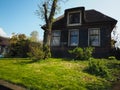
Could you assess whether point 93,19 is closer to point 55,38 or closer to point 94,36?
point 94,36

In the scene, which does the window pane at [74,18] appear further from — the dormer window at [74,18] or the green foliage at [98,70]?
the green foliage at [98,70]

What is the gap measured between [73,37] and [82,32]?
150 centimetres

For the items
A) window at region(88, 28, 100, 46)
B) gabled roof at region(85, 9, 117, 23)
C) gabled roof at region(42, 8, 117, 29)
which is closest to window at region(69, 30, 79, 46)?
gabled roof at region(42, 8, 117, 29)

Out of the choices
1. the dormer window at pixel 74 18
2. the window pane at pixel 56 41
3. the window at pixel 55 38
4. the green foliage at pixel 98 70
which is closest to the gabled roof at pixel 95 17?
the dormer window at pixel 74 18

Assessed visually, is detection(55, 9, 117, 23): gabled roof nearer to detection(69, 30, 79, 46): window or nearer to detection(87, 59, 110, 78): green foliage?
→ detection(69, 30, 79, 46): window

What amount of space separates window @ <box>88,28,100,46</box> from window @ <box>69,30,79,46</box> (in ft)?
6.05

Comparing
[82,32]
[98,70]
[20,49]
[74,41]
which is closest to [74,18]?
[82,32]

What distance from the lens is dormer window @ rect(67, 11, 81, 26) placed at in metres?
23.7

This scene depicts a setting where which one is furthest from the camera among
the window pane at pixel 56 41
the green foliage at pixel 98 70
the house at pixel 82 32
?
the window pane at pixel 56 41

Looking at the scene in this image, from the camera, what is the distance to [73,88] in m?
7.59

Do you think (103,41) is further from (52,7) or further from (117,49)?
(52,7)

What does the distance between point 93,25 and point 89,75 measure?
1307 cm

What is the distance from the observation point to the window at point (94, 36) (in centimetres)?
2173

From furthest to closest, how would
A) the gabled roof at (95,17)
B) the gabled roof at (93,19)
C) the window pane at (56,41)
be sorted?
the window pane at (56,41), the gabled roof at (95,17), the gabled roof at (93,19)
